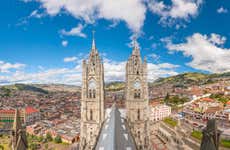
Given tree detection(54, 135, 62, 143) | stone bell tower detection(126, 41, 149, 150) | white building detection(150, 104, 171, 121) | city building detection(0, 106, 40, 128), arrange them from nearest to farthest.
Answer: stone bell tower detection(126, 41, 149, 150) < tree detection(54, 135, 62, 143) < white building detection(150, 104, 171, 121) < city building detection(0, 106, 40, 128)

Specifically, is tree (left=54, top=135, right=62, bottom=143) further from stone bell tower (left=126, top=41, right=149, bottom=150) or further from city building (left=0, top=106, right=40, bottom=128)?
stone bell tower (left=126, top=41, right=149, bottom=150)

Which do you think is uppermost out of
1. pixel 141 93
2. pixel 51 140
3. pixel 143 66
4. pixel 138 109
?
pixel 143 66

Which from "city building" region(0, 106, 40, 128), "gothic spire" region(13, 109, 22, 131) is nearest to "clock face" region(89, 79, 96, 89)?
"gothic spire" region(13, 109, 22, 131)

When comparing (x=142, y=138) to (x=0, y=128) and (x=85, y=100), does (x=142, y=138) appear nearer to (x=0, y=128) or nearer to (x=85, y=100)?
(x=85, y=100)

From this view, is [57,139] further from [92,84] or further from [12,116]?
[12,116]

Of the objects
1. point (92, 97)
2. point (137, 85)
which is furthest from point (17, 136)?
point (137, 85)

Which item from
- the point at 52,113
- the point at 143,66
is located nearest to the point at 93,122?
the point at 143,66
